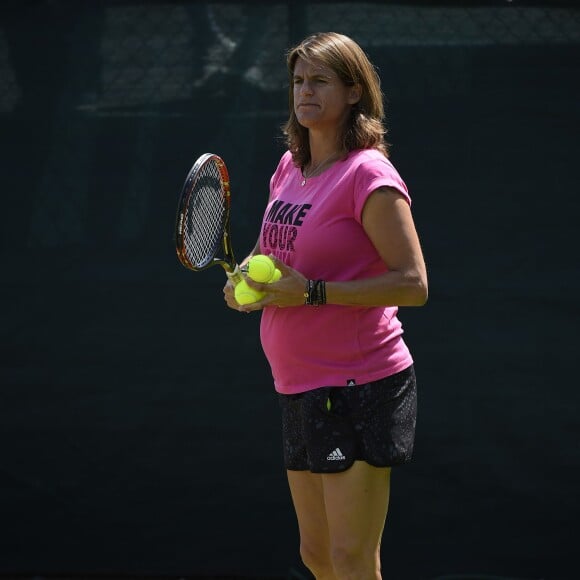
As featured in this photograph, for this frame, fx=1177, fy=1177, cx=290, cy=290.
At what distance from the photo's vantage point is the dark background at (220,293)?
3.90 metres

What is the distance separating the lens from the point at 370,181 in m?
2.66

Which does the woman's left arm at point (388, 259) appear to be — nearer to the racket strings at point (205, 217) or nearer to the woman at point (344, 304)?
the woman at point (344, 304)

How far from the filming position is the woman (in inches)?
105

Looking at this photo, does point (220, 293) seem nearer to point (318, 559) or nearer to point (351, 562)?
point (318, 559)

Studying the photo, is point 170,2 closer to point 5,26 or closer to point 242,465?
point 5,26

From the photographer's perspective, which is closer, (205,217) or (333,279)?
(333,279)

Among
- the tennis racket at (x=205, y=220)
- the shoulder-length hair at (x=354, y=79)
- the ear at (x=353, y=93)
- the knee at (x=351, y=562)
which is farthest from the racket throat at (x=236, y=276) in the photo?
the knee at (x=351, y=562)

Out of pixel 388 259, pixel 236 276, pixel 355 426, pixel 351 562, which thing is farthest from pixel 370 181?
pixel 351 562

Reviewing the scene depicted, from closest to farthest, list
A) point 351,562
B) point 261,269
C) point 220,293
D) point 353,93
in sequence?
point 261,269 → point 351,562 → point 353,93 → point 220,293

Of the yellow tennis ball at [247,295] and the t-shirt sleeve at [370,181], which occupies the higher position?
the t-shirt sleeve at [370,181]

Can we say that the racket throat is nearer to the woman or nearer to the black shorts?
the woman

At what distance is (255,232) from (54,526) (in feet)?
4.13

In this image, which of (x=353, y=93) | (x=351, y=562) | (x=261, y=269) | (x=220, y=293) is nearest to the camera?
(x=261, y=269)

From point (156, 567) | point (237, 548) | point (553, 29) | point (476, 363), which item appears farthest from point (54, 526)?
point (553, 29)
